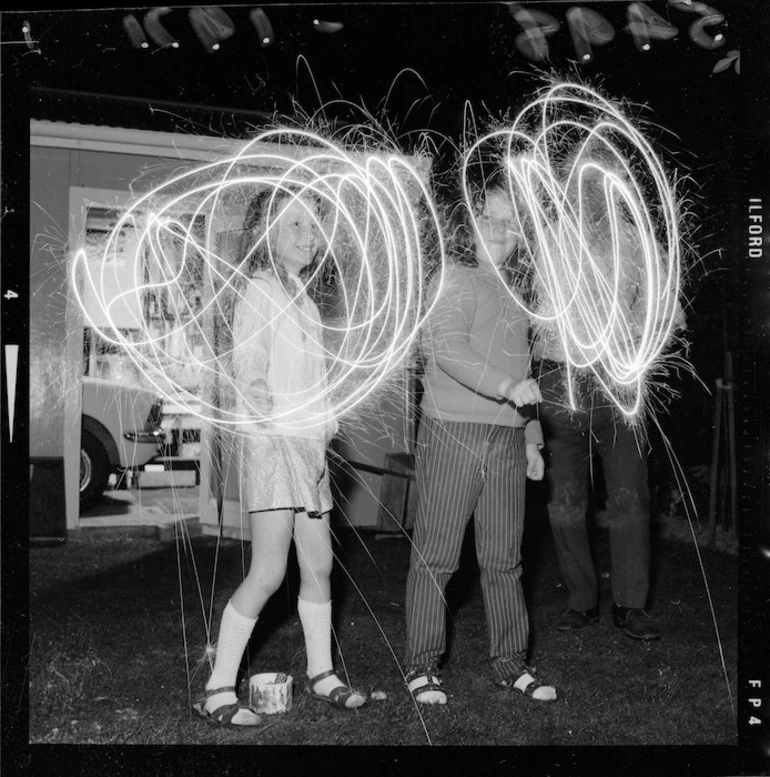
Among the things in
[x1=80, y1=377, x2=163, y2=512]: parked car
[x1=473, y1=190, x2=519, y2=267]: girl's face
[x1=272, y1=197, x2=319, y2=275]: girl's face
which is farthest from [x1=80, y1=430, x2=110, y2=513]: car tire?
[x1=473, y1=190, x2=519, y2=267]: girl's face

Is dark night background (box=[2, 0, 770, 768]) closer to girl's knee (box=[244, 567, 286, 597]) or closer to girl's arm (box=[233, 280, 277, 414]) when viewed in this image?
girl's arm (box=[233, 280, 277, 414])

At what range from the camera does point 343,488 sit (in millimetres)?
4559

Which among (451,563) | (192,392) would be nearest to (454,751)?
(451,563)

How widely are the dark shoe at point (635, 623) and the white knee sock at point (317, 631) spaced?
1.42 meters

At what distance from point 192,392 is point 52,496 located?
2.07 metres

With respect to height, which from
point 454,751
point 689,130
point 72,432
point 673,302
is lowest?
point 454,751

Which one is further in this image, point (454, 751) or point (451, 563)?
point (451, 563)

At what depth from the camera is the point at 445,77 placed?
2.98 m

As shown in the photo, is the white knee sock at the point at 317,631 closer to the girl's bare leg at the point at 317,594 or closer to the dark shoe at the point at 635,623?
the girl's bare leg at the point at 317,594

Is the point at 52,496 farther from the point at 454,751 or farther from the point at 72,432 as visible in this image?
the point at 454,751

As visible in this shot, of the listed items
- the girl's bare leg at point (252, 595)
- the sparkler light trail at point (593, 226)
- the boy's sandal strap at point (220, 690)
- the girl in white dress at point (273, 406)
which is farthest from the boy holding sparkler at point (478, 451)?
the boy's sandal strap at point (220, 690)

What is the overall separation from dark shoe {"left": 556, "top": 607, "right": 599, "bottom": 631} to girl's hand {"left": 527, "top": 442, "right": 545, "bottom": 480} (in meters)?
0.99

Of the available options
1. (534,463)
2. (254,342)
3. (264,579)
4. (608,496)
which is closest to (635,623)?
(608,496)

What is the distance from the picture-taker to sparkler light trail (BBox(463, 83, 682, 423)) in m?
3.04
